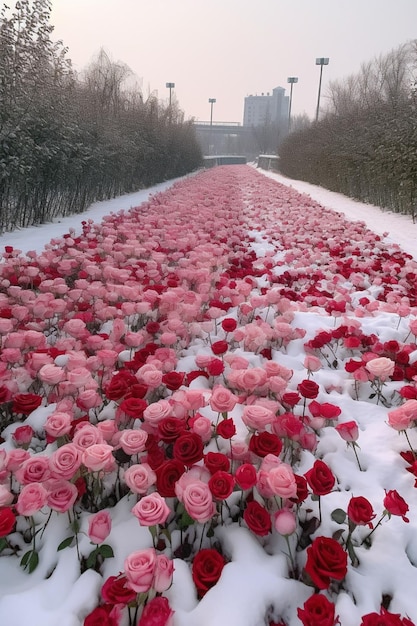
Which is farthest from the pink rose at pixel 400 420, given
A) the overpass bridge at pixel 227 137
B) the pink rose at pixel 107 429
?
the overpass bridge at pixel 227 137

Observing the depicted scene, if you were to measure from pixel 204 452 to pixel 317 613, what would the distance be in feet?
3.31

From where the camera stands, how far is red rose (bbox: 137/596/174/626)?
1148mm

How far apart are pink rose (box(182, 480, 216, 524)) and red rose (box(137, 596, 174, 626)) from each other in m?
0.23

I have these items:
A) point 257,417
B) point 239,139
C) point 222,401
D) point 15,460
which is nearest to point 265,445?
point 257,417

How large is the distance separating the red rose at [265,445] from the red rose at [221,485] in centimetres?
20

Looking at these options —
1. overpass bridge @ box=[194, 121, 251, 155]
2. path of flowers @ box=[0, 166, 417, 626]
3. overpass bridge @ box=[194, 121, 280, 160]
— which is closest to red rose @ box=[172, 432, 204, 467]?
path of flowers @ box=[0, 166, 417, 626]

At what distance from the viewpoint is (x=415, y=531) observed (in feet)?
5.43

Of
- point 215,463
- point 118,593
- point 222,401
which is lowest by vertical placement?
point 118,593

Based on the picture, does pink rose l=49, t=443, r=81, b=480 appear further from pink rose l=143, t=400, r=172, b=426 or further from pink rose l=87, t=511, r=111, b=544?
pink rose l=143, t=400, r=172, b=426

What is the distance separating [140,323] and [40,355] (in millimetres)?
1193

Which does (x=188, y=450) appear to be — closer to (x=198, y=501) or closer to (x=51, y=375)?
Answer: (x=198, y=501)

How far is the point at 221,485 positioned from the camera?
1374mm

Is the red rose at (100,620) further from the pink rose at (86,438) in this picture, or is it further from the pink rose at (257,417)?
the pink rose at (257,417)

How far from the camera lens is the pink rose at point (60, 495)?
1.42 metres
